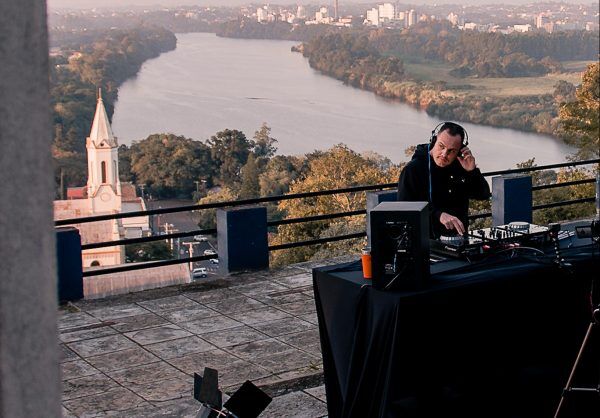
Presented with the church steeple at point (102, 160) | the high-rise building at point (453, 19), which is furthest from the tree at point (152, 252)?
the high-rise building at point (453, 19)

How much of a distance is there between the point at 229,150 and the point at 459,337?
44.1 meters

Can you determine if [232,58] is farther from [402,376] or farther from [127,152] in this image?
[402,376]

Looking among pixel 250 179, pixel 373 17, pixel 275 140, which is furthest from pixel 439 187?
pixel 275 140

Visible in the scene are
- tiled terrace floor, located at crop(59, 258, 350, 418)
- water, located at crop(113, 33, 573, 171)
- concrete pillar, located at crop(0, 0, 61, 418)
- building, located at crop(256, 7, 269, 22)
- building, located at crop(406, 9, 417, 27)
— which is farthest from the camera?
building, located at crop(256, 7, 269, 22)

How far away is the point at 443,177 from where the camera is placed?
557cm

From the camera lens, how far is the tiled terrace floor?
18.6 feet

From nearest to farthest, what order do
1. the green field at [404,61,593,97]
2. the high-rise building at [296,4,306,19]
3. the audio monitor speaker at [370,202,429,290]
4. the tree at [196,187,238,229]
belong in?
1. the audio monitor speaker at [370,202,429,290]
2. the tree at [196,187,238,229]
3. the green field at [404,61,593,97]
4. the high-rise building at [296,4,306,19]

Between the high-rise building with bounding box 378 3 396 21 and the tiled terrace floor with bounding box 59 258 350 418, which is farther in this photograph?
the high-rise building with bounding box 378 3 396 21

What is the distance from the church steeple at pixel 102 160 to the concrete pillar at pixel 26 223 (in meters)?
41.7

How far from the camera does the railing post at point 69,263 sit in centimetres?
809

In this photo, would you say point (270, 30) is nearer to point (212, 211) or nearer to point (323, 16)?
point (323, 16)

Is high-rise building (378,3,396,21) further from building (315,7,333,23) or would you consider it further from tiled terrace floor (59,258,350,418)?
tiled terrace floor (59,258,350,418)

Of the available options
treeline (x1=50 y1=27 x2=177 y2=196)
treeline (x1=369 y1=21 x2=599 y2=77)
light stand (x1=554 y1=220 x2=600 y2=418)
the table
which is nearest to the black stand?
light stand (x1=554 y1=220 x2=600 y2=418)

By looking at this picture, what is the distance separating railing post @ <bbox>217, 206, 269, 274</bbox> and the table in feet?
14.1
